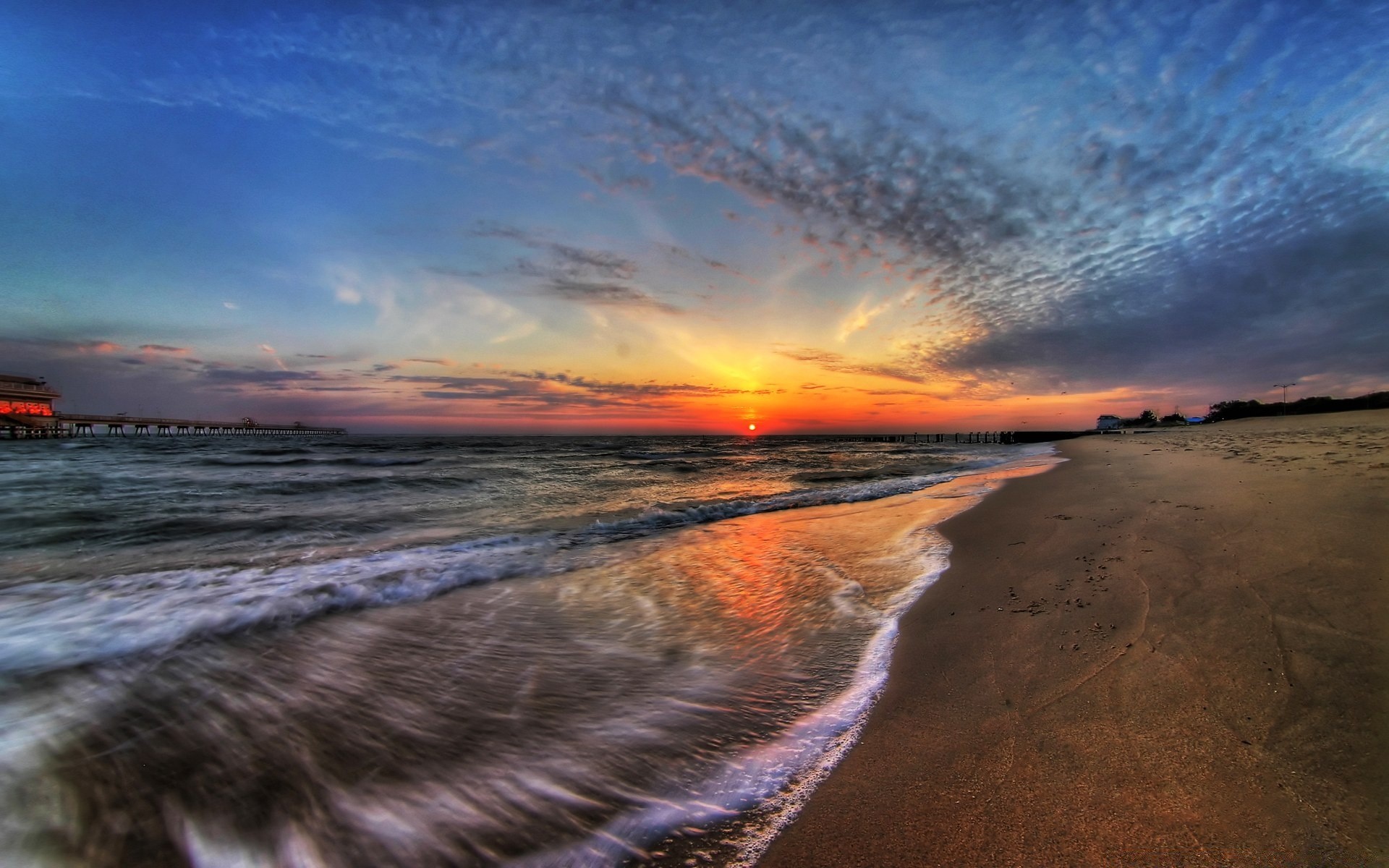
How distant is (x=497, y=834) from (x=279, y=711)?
7.38 ft

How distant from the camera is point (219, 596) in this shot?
226 inches

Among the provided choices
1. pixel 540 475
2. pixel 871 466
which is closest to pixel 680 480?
pixel 540 475

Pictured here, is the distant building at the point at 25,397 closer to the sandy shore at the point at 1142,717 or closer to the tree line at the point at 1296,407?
the sandy shore at the point at 1142,717

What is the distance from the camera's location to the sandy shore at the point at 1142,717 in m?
1.89

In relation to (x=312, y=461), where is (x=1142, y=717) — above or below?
above

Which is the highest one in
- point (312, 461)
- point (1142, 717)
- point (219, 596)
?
point (1142, 717)

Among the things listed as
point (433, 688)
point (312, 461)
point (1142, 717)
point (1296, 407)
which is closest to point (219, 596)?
point (433, 688)

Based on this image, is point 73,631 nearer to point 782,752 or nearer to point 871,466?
point 782,752

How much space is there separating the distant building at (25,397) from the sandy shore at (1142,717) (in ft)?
403

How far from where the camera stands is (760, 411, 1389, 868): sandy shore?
1888 mm

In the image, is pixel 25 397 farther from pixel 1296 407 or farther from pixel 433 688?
pixel 1296 407

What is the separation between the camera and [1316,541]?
4621 mm

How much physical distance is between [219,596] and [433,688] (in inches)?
159

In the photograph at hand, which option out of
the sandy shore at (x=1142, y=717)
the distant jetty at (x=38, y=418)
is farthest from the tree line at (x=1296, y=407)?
the distant jetty at (x=38, y=418)
